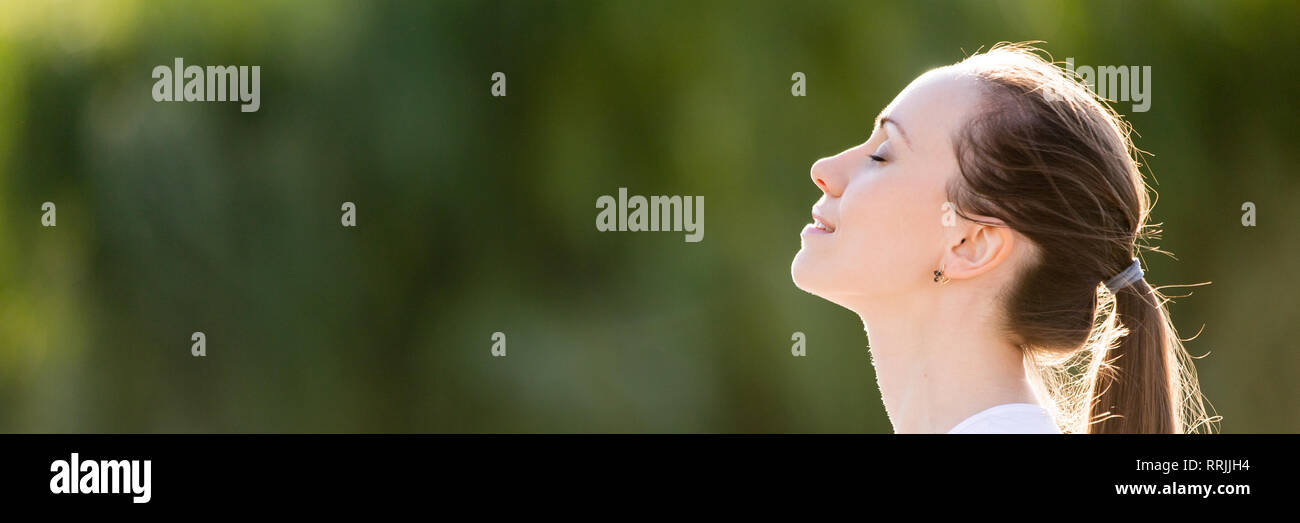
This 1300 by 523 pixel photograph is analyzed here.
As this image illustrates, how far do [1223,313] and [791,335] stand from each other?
1446 mm

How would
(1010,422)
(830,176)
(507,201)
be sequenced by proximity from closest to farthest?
(1010,422) < (830,176) < (507,201)

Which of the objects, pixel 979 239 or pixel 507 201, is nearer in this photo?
pixel 979 239

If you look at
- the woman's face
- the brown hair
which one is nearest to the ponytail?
the brown hair

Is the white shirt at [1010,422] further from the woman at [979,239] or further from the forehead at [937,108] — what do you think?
the forehead at [937,108]

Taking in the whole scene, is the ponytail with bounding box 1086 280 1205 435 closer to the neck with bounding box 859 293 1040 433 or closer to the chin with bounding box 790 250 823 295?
the neck with bounding box 859 293 1040 433

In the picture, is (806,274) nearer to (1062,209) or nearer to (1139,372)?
(1062,209)

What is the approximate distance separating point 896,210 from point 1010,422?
0.23 meters

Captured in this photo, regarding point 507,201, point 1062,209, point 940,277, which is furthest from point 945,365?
point 507,201

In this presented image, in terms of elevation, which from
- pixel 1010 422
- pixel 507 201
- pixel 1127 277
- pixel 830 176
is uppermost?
pixel 507 201

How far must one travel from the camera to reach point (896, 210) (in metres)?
1.16

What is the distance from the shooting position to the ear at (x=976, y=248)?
115 centimetres

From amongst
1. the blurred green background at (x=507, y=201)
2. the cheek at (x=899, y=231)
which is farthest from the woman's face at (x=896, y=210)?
the blurred green background at (x=507, y=201)

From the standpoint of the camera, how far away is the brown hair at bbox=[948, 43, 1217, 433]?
1.14 meters
